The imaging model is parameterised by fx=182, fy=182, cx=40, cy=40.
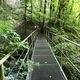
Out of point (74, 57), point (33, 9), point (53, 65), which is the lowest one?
point (74, 57)

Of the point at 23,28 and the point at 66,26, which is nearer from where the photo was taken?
the point at 23,28

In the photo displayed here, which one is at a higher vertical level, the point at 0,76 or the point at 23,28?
the point at 0,76

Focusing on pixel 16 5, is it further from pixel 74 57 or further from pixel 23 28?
pixel 74 57

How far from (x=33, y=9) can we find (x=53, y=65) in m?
12.6

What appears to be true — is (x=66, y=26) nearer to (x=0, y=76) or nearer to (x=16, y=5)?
(x=16, y=5)

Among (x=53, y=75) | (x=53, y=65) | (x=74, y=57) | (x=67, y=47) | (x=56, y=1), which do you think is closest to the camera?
(x=53, y=75)

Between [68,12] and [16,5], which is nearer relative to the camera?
[16,5]

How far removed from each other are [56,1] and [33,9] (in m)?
2.74

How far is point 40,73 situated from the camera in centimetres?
509

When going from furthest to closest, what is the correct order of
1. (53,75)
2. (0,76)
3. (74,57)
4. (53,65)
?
(74,57) → (53,65) → (53,75) → (0,76)

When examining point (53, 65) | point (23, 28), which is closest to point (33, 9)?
point (23, 28)

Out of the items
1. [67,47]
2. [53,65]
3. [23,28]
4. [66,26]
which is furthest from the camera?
[66,26]

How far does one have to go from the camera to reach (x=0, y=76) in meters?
1.85

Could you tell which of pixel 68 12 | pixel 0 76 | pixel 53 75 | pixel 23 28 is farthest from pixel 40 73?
pixel 68 12
